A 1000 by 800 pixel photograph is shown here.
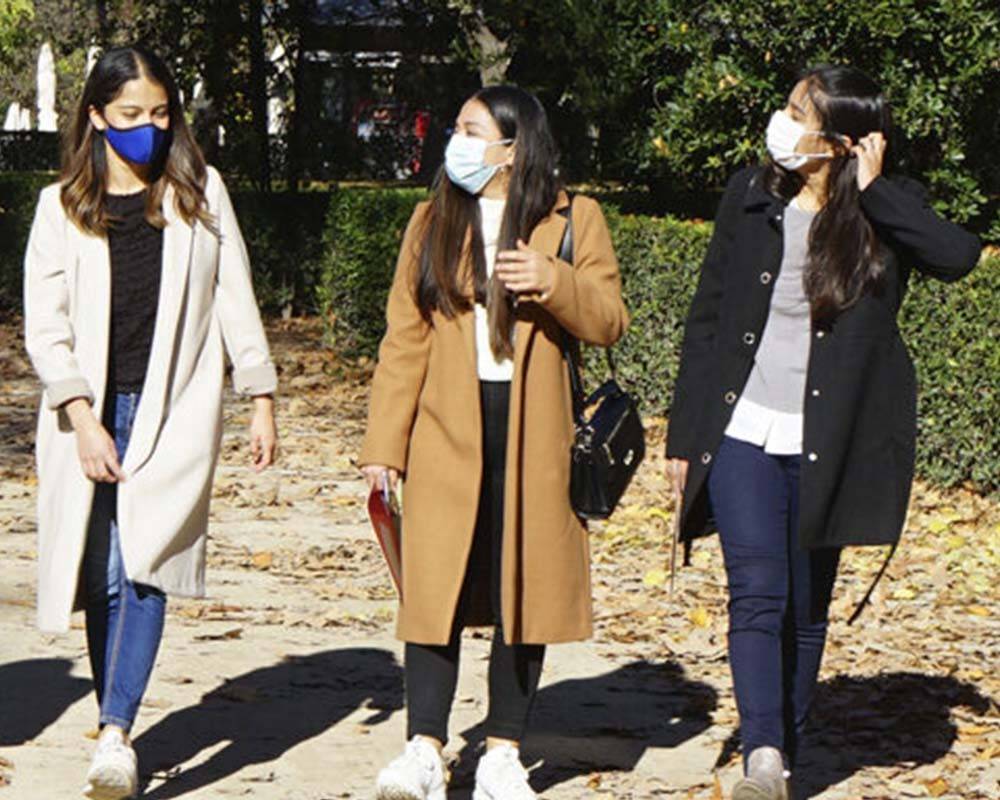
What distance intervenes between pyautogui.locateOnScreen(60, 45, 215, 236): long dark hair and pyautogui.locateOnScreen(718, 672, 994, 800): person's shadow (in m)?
2.29

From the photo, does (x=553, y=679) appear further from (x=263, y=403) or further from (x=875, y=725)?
(x=263, y=403)

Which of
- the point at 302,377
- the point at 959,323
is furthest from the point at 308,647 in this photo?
the point at 302,377

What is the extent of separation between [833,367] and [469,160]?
3.41 ft

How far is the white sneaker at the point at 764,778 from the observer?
18.7 ft

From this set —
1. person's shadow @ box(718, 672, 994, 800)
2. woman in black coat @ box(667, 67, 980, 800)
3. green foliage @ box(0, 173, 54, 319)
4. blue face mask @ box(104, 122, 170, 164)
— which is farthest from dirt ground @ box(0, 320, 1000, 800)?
green foliage @ box(0, 173, 54, 319)

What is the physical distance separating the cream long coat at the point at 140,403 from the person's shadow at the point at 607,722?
1.13 metres

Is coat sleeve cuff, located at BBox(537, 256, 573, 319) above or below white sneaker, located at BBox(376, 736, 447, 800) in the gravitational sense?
above

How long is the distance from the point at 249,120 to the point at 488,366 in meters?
19.1

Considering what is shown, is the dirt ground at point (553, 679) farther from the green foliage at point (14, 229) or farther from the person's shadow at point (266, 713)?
the green foliage at point (14, 229)

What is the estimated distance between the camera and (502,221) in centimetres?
582

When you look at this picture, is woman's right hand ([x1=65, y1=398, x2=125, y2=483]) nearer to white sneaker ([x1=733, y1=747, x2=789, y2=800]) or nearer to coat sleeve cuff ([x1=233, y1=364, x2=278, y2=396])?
coat sleeve cuff ([x1=233, y1=364, x2=278, y2=396])

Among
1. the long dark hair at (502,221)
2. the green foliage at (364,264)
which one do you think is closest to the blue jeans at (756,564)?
the long dark hair at (502,221)

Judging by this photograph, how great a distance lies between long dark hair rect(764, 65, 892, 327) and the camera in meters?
5.64

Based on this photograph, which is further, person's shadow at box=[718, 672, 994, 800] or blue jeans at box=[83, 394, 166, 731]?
person's shadow at box=[718, 672, 994, 800]
